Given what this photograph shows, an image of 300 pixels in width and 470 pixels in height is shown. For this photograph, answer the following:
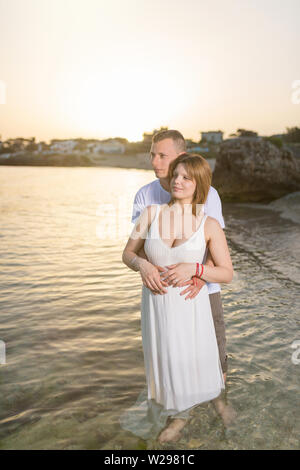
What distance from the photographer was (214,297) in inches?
150

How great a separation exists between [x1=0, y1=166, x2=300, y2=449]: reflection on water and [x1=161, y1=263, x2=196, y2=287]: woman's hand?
4.75 ft

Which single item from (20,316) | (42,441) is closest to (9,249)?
(20,316)

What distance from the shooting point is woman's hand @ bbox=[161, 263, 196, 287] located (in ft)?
10.2

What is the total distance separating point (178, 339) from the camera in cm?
326

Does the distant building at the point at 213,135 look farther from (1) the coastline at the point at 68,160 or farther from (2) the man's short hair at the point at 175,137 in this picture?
(2) the man's short hair at the point at 175,137

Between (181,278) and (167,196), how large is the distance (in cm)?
87

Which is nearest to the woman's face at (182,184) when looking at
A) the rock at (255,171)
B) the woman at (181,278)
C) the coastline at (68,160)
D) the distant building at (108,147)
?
the woman at (181,278)

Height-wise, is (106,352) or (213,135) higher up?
(213,135)

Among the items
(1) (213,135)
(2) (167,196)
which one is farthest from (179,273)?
(1) (213,135)

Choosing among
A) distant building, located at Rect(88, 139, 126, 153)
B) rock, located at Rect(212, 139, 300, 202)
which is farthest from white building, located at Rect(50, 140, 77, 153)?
rock, located at Rect(212, 139, 300, 202)

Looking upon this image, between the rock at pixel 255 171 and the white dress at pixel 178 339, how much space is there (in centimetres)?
1912

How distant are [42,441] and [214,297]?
1.95 m
